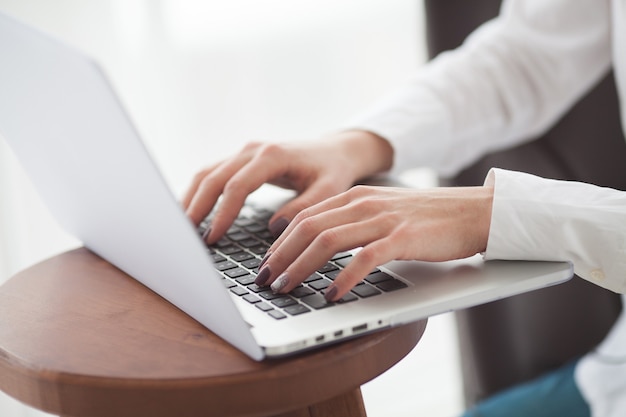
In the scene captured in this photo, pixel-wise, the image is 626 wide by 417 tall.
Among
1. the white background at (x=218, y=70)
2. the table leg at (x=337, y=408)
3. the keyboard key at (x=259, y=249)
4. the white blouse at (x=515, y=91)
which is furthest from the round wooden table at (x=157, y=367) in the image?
the white background at (x=218, y=70)

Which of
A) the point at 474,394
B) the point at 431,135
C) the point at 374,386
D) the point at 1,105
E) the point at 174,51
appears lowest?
the point at 374,386

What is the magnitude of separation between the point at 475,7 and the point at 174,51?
1.77ft

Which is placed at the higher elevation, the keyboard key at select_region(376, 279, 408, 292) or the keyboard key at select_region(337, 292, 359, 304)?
the keyboard key at select_region(337, 292, 359, 304)

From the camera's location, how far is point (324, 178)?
803 millimetres

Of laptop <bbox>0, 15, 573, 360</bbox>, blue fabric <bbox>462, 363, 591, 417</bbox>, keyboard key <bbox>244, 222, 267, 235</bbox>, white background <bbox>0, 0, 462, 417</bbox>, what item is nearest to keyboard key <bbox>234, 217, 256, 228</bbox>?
keyboard key <bbox>244, 222, 267, 235</bbox>

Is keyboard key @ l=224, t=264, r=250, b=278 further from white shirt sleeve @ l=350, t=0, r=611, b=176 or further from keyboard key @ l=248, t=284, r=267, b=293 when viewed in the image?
white shirt sleeve @ l=350, t=0, r=611, b=176

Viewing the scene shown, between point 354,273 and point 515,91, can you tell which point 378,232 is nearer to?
point 354,273

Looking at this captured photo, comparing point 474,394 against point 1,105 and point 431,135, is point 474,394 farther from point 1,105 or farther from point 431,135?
point 1,105

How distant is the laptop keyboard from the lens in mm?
576

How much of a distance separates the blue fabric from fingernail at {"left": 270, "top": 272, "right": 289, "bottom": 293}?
1.77 feet

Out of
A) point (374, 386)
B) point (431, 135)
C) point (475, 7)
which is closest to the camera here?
point (431, 135)

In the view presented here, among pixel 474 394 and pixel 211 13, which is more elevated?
pixel 211 13

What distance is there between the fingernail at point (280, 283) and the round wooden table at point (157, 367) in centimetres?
6

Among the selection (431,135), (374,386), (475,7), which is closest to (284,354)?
(431,135)
